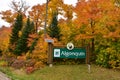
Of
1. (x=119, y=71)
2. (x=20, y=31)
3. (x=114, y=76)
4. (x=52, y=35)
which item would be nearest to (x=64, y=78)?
(x=114, y=76)

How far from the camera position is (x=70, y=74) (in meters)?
22.5

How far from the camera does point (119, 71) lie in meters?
24.1

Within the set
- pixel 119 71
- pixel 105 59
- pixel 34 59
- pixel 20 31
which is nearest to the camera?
pixel 119 71

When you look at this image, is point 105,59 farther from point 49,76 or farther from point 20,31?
point 20,31

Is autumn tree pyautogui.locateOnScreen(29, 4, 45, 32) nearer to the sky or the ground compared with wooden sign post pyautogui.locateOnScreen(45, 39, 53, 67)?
nearer to the sky

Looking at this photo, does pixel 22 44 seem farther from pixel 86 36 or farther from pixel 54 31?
pixel 86 36

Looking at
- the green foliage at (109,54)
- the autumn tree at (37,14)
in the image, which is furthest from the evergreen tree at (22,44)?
the green foliage at (109,54)

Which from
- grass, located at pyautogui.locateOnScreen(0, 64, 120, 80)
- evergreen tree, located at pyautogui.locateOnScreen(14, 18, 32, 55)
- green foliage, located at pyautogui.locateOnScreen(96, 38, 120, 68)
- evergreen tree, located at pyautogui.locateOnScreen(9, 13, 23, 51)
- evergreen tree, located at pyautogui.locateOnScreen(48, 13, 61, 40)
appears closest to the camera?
grass, located at pyautogui.locateOnScreen(0, 64, 120, 80)

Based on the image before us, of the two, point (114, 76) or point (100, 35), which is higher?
point (100, 35)

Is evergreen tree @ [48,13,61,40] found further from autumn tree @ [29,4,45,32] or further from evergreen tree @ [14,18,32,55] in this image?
autumn tree @ [29,4,45,32]

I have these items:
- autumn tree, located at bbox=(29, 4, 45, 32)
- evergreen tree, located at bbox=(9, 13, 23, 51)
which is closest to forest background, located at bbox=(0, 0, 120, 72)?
evergreen tree, located at bbox=(9, 13, 23, 51)

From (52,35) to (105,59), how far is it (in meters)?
7.01

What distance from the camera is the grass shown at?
21391 millimetres

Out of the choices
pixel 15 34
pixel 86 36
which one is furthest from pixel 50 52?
pixel 15 34
